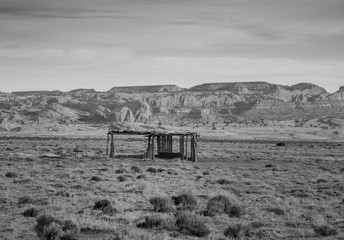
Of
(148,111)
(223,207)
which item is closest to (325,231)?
(223,207)

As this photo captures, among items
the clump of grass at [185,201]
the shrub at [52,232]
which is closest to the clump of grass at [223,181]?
the clump of grass at [185,201]

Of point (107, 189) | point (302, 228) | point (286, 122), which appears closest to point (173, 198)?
point (107, 189)

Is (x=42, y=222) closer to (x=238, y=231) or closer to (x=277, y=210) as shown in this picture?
(x=238, y=231)

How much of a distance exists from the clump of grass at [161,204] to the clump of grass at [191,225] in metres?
1.52

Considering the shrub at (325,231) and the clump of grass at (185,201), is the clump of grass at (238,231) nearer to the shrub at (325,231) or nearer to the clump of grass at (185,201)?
the shrub at (325,231)

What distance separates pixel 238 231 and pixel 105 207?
175 inches

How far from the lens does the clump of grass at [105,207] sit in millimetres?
13977

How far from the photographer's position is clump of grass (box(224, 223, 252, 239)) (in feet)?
37.5

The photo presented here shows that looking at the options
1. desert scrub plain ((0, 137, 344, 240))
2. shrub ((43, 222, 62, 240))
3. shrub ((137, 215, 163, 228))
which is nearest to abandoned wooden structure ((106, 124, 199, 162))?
desert scrub plain ((0, 137, 344, 240))

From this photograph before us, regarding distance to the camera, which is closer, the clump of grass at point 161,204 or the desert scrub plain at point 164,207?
the desert scrub plain at point 164,207

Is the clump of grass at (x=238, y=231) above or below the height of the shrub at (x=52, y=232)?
below

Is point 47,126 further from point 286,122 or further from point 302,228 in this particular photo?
point 302,228

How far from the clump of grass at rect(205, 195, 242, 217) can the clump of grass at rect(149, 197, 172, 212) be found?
123cm

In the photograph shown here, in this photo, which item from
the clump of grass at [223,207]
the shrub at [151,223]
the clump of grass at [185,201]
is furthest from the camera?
the clump of grass at [185,201]
